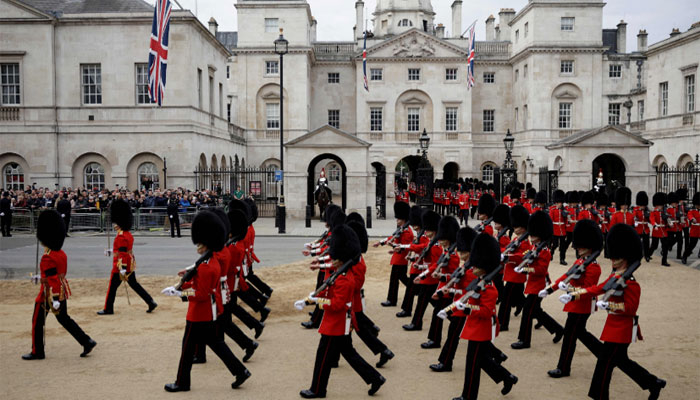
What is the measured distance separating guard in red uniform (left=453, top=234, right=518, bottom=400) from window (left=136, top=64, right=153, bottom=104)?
82.5ft

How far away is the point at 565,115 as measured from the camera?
145ft

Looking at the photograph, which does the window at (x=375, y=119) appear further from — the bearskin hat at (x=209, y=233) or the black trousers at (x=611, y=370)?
the black trousers at (x=611, y=370)

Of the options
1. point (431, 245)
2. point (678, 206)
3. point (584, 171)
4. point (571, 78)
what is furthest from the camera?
point (571, 78)

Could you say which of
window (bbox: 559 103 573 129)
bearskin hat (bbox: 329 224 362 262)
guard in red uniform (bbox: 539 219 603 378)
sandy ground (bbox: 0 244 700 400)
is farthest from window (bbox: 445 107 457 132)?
bearskin hat (bbox: 329 224 362 262)

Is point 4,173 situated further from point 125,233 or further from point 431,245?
point 431,245

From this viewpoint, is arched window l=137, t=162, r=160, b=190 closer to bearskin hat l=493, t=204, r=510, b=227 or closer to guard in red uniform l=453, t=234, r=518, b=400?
bearskin hat l=493, t=204, r=510, b=227

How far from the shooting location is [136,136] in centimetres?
2848

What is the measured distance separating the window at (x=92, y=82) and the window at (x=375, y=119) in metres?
22.1

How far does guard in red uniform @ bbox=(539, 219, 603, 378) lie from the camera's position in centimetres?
717

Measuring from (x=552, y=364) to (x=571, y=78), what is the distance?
39.6m

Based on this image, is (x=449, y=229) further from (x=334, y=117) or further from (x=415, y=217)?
(x=334, y=117)

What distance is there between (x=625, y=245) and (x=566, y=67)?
40.6 meters

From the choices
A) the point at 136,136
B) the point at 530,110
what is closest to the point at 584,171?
the point at 530,110

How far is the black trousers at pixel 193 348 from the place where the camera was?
6730 millimetres
